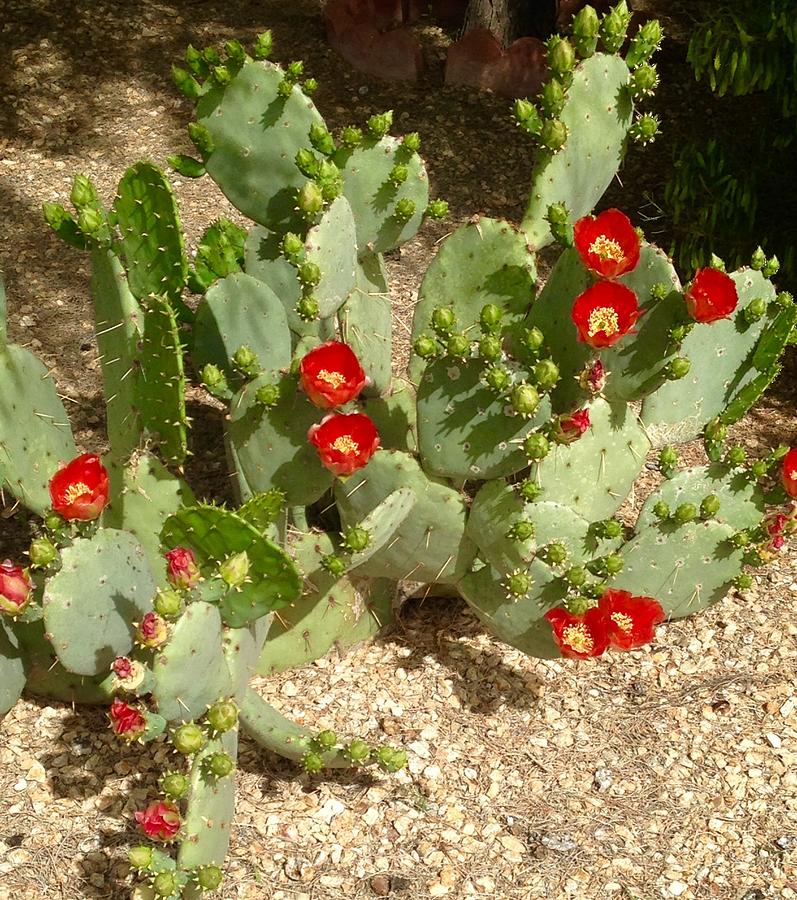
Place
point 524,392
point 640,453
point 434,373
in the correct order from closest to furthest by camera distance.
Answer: point 524,392 < point 434,373 < point 640,453

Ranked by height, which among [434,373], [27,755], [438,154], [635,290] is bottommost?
[27,755]

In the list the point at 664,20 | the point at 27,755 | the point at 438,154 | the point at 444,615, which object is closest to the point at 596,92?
the point at 444,615

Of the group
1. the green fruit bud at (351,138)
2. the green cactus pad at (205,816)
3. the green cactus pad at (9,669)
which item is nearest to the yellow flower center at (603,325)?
the green fruit bud at (351,138)

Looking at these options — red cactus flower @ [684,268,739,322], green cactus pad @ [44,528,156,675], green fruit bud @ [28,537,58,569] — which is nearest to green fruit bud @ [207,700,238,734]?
green cactus pad @ [44,528,156,675]

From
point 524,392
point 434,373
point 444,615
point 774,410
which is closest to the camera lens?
point 524,392

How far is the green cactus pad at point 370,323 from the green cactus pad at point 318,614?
16.2 inches

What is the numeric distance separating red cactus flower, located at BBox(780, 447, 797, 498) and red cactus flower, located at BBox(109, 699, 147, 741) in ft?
4.74

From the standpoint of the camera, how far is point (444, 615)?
118 inches

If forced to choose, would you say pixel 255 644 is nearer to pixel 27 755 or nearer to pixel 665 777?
pixel 27 755

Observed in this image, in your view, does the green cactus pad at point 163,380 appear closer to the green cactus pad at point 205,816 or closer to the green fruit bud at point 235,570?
the green fruit bud at point 235,570

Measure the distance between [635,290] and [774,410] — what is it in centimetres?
160

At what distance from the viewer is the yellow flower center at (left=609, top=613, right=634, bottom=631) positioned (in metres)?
2.34

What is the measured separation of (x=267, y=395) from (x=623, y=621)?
0.87 m

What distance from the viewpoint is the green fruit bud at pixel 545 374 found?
2.17 meters
